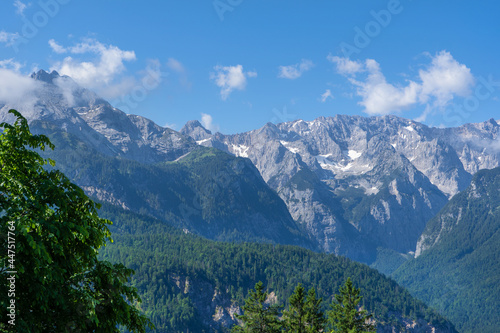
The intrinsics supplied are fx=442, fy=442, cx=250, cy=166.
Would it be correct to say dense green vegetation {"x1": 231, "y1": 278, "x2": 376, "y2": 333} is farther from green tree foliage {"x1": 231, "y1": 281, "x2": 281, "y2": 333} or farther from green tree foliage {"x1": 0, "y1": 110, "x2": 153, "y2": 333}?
green tree foliage {"x1": 0, "y1": 110, "x2": 153, "y2": 333}

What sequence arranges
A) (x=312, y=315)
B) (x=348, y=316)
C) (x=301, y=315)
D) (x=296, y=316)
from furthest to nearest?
(x=348, y=316), (x=312, y=315), (x=296, y=316), (x=301, y=315)

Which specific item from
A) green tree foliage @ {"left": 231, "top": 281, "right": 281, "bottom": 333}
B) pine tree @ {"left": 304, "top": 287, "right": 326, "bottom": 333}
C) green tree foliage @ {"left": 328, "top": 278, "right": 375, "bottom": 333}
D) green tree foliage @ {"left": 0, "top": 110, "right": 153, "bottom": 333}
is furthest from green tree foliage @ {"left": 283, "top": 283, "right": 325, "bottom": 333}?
green tree foliage @ {"left": 0, "top": 110, "right": 153, "bottom": 333}

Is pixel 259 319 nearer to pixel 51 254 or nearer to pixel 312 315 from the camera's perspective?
pixel 312 315

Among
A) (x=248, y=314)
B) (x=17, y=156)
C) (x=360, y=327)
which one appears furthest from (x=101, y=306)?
(x=360, y=327)

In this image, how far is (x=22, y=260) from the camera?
1202 centimetres

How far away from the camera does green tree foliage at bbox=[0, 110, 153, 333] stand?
1184 centimetres

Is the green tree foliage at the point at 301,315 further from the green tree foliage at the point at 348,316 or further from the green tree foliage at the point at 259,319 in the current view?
the green tree foliage at the point at 348,316

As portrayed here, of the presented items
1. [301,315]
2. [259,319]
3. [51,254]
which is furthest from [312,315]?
[51,254]

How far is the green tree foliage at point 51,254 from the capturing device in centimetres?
1184

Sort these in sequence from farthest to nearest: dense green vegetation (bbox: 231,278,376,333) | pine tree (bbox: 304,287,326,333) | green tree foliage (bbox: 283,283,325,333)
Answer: pine tree (bbox: 304,287,326,333), green tree foliage (bbox: 283,283,325,333), dense green vegetation (bbox: 231,278,376,333)

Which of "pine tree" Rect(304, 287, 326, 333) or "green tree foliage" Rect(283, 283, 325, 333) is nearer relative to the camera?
"green tree foliage" Rect(283, 283, 325, 333)

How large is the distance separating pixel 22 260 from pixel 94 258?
97.9 inches

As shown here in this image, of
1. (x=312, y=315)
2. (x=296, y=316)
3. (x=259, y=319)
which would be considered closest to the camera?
(x=259, y=319)

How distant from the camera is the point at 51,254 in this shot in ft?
42.9
